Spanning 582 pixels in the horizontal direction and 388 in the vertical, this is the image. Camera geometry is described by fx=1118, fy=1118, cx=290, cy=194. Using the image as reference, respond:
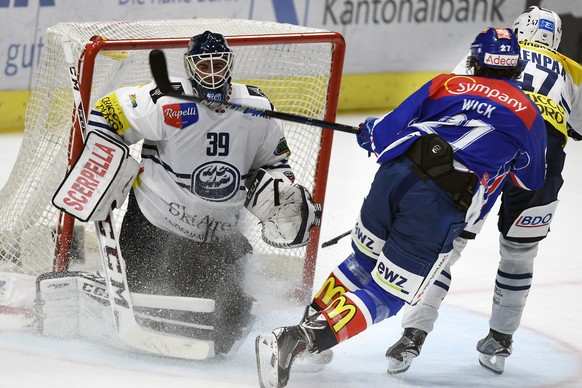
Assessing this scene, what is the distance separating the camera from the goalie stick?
10.7ft

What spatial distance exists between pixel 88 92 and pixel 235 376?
989 mm

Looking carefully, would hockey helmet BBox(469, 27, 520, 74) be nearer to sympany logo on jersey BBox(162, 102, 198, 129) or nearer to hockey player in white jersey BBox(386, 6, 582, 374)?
hockey player in white jersey BBox(386, 6, 582, 374)

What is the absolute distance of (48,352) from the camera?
128 inches

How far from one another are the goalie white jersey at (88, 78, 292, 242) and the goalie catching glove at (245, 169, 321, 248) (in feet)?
0.18

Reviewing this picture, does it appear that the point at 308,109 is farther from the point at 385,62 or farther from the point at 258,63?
the point at 385,62

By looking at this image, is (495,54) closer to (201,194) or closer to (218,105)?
(218,105)

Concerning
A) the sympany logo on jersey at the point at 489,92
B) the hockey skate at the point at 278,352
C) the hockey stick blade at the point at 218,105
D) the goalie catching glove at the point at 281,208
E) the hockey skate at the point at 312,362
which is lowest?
the hockey skate at the point at 312,362

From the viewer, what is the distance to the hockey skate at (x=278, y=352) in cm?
293

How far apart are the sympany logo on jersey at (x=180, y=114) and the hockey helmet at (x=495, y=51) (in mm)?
839

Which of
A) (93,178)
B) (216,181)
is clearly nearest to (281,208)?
(216,181)

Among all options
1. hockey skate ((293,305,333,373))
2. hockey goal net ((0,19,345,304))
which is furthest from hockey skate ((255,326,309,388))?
hockey goal net ((0,19,345,304))

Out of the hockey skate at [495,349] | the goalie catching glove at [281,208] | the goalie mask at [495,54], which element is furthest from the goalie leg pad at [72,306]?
the goalie mask at [495,54]

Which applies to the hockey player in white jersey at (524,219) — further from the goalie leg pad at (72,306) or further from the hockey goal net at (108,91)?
the goalie leg pad at (72,306)

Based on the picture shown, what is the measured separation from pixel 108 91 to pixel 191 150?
542mm
